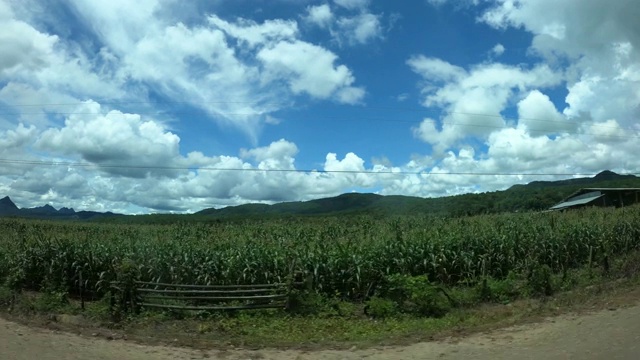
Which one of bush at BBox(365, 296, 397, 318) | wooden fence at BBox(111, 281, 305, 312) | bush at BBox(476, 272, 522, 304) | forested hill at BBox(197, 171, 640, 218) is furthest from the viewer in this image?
forested hill at BBox(197, 171, 640, 218)

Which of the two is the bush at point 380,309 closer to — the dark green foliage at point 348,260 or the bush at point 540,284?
the dark green foliage at point 348,260

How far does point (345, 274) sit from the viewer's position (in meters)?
14.5

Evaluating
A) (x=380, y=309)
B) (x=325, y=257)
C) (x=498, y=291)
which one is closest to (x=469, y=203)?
(x=498, y=291)

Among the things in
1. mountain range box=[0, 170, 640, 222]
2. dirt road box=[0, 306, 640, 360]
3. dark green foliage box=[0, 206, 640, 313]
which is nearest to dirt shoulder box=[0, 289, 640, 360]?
dirt road box=[0, 306, 640, 360]

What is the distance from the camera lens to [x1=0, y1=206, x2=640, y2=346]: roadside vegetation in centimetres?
1114

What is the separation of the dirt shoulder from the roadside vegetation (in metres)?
0.78

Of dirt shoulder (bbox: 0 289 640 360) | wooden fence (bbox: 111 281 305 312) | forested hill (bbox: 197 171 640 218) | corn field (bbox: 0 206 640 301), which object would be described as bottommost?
dirt shoulder (bbox: 0 289 640 360)

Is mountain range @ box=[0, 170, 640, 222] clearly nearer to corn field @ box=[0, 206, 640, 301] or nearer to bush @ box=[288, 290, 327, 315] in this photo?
corn field @ box=[0, 206, 640, 301]

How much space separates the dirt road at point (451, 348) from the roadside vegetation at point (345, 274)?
815 mm

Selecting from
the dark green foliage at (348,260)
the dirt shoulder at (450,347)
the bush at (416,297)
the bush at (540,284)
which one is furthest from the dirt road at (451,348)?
the bush at (540,284)

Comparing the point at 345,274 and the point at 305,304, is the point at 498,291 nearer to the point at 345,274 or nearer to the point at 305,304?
the point at 345,274

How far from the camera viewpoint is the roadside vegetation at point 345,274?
11141 mm

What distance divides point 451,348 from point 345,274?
19.8 feet

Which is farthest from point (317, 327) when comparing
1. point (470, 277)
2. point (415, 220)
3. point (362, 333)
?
point (415, 220)
